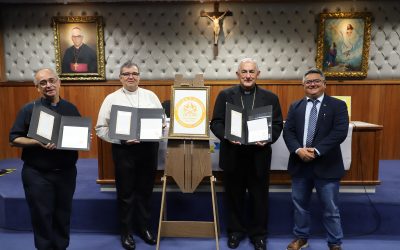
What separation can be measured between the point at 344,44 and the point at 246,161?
322cm

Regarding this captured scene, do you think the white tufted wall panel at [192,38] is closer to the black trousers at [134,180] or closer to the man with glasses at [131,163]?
the man with glasses at [131,163]

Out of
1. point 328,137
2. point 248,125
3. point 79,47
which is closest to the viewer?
point 328,137

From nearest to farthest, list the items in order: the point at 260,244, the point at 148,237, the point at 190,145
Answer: the point at 190,145
the point at 260,244
the point at 148,237

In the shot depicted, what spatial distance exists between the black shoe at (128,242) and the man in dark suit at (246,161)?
828 mm

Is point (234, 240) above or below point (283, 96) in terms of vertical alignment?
below

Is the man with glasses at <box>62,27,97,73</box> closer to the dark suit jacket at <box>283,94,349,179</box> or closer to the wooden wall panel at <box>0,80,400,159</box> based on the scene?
the wooden wall panel at <box>0,80,400,159</box>

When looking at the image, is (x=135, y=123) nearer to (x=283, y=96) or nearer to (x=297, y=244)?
(x=297, y=244)

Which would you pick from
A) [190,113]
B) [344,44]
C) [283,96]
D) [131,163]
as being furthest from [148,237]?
[344,44]

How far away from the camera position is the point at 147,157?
9.20ft

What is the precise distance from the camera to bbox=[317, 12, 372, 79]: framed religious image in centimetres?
494

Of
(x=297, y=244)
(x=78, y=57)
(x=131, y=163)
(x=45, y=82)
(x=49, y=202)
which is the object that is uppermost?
(x=78, y=57)

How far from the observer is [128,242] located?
286cm

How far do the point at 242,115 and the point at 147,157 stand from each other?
0.86 m

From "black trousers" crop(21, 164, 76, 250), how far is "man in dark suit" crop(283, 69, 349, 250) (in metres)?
1.71
